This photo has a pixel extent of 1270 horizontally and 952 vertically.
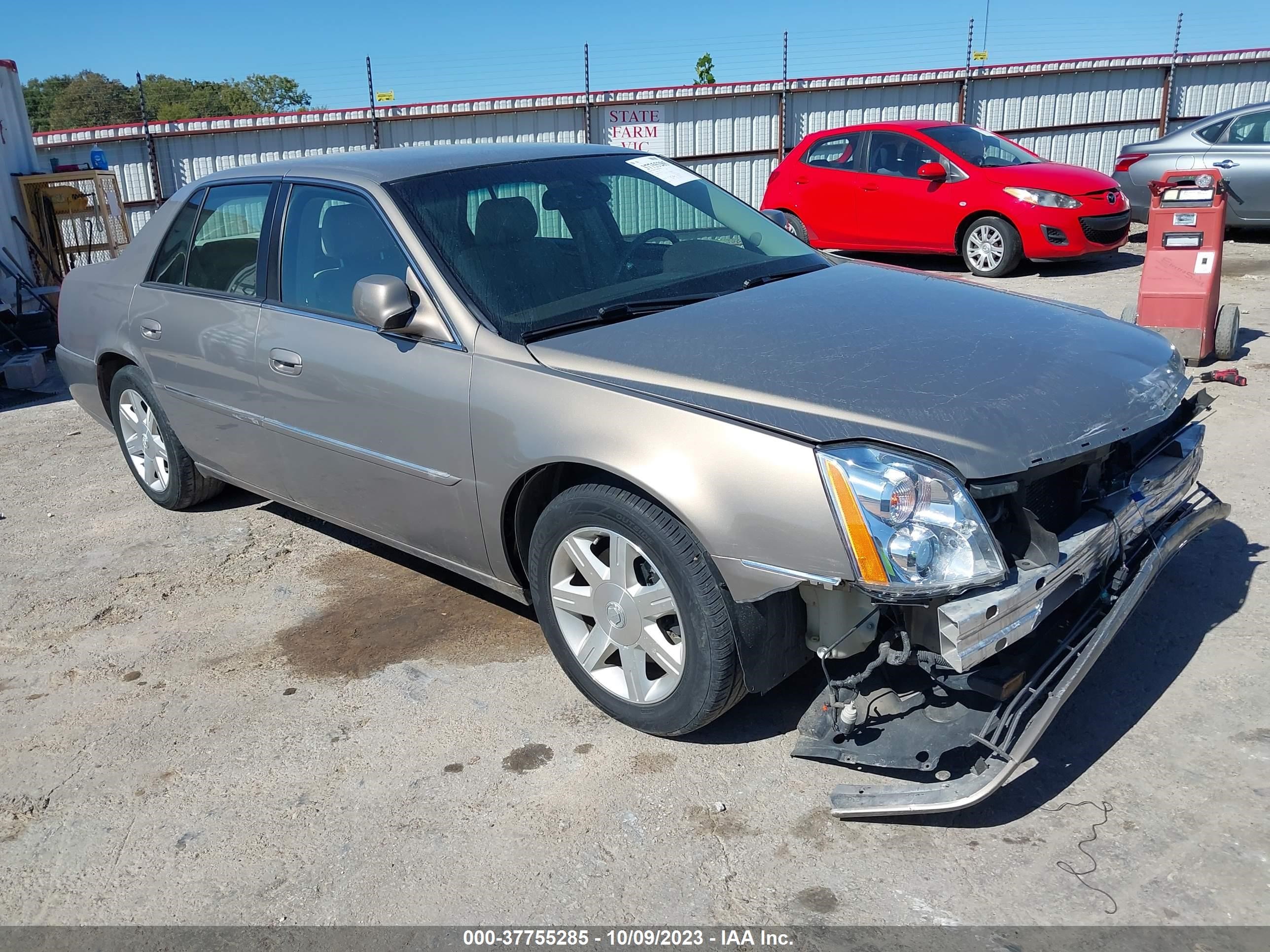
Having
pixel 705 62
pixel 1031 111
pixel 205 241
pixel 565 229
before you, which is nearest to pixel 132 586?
pixel 205 241

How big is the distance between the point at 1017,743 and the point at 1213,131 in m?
11.5

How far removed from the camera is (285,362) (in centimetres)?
398

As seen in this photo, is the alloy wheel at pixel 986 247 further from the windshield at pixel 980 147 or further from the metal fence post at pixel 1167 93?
the metal fence post at pixel 1167 93

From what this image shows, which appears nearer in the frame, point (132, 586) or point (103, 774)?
point (103, 774)

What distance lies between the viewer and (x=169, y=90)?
265ft

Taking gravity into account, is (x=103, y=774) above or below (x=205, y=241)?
below

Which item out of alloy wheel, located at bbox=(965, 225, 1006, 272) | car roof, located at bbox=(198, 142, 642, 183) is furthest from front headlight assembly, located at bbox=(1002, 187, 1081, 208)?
car roof, located at bbox=(198, 142, 642, 183)

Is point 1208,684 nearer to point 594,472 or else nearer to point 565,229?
point 594,472

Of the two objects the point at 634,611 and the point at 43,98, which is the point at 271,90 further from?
the point at 634,611

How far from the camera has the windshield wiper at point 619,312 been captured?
334cm

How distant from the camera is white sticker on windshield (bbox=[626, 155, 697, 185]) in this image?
437 centimetres

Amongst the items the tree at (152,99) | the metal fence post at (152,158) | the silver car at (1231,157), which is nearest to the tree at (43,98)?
the tree at (152,99)

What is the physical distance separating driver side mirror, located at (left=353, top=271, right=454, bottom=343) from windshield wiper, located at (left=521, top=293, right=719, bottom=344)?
0.30m

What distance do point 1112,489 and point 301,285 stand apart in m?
2.93
